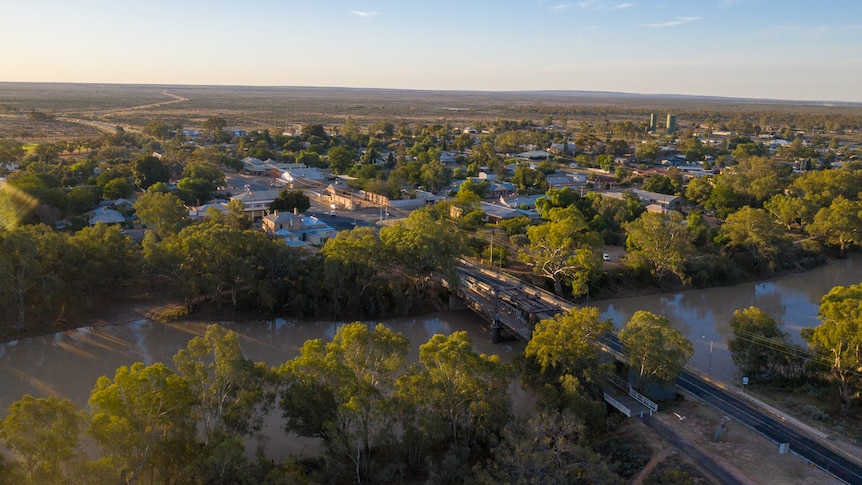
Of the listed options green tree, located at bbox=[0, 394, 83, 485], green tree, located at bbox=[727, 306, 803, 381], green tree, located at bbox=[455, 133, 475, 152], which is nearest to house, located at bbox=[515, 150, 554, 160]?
green tree, located at bbox=[455, 133, 475, 152]

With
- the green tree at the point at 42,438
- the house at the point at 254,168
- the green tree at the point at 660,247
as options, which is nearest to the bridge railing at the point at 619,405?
the green tree at the point at 42,438

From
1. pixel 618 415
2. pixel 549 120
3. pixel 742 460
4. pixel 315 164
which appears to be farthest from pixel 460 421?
pixel 549 120

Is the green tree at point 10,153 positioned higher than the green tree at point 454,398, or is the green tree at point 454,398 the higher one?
the green tree at point 10,153

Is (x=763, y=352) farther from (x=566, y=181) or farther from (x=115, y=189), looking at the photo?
(x=115, y=189)

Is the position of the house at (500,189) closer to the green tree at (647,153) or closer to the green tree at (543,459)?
the green tree at (647,153)

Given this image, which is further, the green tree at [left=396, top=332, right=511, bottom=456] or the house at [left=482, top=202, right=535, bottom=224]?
the house at [left=482, top=202, right=535, bottom=224]

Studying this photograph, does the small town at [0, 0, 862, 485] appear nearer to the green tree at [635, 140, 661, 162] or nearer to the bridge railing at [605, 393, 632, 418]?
the bridge railing at [605, 393, 632, 418]

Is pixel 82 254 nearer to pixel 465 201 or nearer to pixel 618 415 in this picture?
pixel 618 415
